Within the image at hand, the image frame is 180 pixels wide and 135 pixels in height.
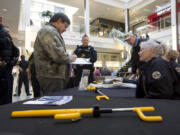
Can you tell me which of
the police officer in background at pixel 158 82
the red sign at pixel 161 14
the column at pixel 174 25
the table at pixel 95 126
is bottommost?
the table at pixel 95 126

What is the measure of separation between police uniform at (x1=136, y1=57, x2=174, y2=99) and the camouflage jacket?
25.1 inches

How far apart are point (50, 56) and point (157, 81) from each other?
0.83 metres

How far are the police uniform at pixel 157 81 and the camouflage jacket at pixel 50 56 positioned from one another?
64 centimetres

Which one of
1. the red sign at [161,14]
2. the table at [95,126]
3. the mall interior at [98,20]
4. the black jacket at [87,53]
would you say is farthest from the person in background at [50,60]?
the red sign at [161,14]

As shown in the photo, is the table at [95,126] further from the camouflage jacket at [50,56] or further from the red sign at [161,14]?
the red sign at [161,14]

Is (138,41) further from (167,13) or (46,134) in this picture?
(167,13)

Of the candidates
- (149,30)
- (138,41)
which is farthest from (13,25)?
(149,30)

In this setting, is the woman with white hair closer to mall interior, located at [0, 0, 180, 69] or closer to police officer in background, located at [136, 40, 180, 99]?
police officer in background, located at [136, 40, 180, 99]

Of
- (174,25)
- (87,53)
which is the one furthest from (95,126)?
(174,25)

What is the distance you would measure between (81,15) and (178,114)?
13054 millimetres

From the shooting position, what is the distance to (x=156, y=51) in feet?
3.37

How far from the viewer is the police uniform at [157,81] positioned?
778mm

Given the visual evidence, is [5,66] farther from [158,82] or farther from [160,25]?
[160,25]

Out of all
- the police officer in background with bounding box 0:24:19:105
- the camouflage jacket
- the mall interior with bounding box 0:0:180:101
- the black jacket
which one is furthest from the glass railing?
the police officer in background with bounding box 0:24:19:105
